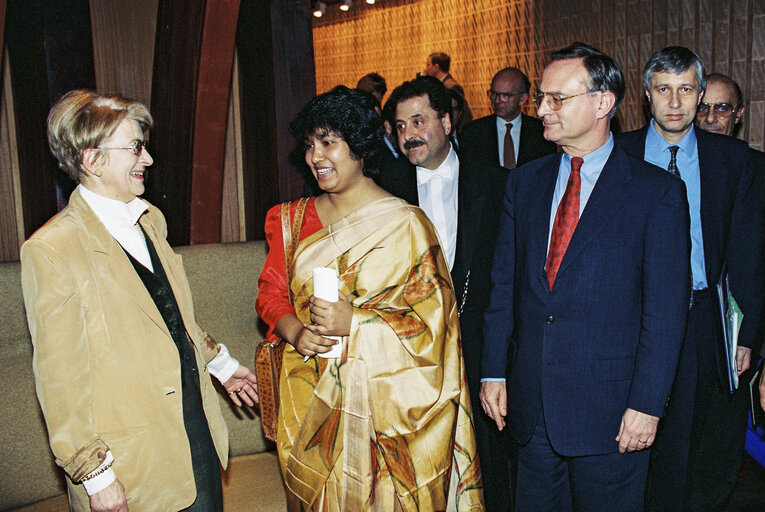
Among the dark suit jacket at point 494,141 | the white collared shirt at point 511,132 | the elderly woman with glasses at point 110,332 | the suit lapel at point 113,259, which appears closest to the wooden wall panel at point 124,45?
the elderly woman with glasses at point 110,332

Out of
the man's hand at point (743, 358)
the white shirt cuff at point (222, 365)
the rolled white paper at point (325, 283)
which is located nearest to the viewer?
the rolled white paper at point (325, 283)

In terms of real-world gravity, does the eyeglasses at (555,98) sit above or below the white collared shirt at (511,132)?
below

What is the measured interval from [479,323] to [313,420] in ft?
2.54

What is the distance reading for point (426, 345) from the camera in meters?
1.88

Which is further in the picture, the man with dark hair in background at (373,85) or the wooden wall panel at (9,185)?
the man with dark hair in background at (373,85)

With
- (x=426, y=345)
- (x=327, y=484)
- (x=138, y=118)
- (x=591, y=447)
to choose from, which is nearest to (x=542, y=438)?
(x=591, y=447)

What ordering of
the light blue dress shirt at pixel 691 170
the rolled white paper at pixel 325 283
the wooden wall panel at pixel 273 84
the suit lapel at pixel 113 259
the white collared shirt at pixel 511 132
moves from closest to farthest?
the suit lapel at pixel 113 259 < the rolled white paper at pixel 325 283 < the light blue dress shirt at pixel 691 170 < the wooden wall panel at pixel 273 84 < the white collared shirt at pixel 511 132

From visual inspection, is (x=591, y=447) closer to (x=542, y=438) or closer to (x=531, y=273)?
(x=542, y=438)

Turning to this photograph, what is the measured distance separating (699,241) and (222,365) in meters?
1.70

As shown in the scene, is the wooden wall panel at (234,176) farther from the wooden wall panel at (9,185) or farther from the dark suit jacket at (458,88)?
the dark suit jacket at (458,88)

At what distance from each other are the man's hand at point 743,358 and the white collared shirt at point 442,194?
117 cm

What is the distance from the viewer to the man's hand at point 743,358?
2432mm

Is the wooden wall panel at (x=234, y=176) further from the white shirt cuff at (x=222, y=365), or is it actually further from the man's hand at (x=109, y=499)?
the man's hand at (x=109, y=499)

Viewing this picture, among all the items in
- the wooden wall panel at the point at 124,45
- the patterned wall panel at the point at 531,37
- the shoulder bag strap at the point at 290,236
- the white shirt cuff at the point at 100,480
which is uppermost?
the patterned wall panel at the point at 531,37
